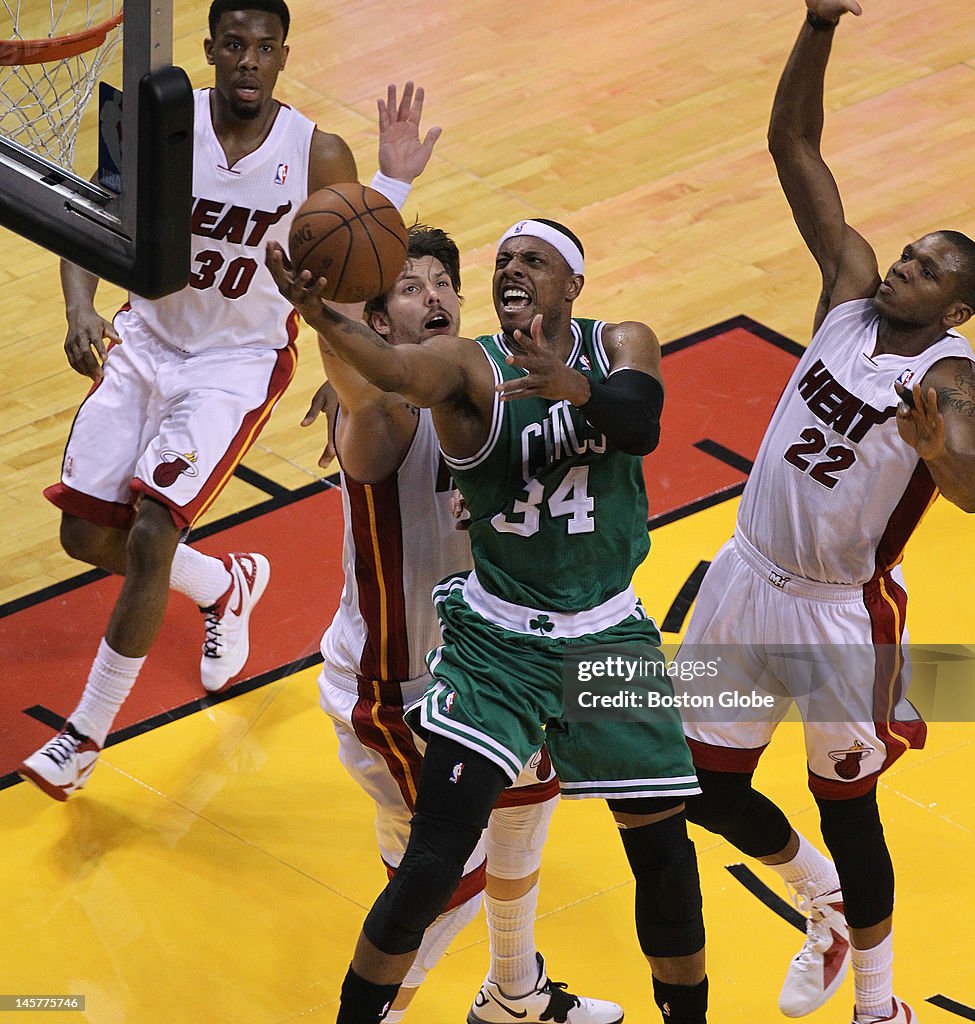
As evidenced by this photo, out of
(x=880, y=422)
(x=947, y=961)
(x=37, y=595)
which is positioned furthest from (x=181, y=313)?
(x=947, y=961)

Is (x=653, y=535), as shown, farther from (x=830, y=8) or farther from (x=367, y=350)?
(x=367, y=350)

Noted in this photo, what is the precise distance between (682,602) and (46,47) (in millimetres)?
3298

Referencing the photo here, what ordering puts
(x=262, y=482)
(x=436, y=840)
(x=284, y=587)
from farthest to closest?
1. (x=262, y=482)
2. (x=284, y=587)
3. (x=436, y=840)

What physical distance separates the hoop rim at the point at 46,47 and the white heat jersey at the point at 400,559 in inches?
55.8

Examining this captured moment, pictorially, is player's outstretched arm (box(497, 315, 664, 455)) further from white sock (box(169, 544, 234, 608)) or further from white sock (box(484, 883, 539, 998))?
white sock (box(169, 544, 234, 608))

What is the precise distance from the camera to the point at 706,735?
5.55 meters

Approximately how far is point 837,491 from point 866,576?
27 cm

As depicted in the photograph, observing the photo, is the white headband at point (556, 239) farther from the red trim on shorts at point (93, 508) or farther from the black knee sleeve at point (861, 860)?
the red trim on shorts at point (93, 508)

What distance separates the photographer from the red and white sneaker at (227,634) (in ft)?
23.4

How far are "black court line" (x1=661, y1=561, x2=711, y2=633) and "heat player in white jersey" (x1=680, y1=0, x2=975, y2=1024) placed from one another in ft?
5.40

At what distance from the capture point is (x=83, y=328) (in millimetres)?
6422

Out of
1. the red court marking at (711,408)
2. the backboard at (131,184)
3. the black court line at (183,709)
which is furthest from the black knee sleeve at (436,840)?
the red court marking at (711,408)

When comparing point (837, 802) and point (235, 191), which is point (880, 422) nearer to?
point (837, 802)

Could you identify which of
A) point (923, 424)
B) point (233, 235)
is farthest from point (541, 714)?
point (233, 235)
